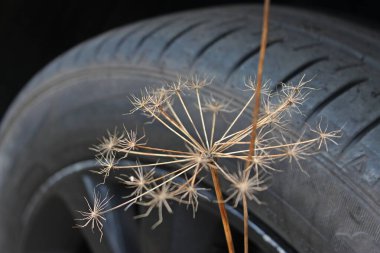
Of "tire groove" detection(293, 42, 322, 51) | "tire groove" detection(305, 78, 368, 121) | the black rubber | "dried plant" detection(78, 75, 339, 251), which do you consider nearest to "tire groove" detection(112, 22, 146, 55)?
the black rubber

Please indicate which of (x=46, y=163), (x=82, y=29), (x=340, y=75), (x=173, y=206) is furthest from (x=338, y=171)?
(x=82, y=29)

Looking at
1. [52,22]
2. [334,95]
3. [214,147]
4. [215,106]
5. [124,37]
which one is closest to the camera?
[214,147]

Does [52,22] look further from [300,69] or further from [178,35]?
[300,69]

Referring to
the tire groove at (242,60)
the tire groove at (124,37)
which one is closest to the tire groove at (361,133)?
the tire groove at (242,60)

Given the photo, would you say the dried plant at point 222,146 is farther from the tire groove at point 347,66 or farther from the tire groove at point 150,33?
the tire groove at point 150,33

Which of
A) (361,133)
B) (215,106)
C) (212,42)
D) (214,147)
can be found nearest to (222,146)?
(214,147)

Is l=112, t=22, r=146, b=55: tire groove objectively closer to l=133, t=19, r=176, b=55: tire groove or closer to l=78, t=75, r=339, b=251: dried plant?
l=133, t=19, r=176, b=55: tire groove

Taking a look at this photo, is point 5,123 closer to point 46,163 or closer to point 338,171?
point 46,163
